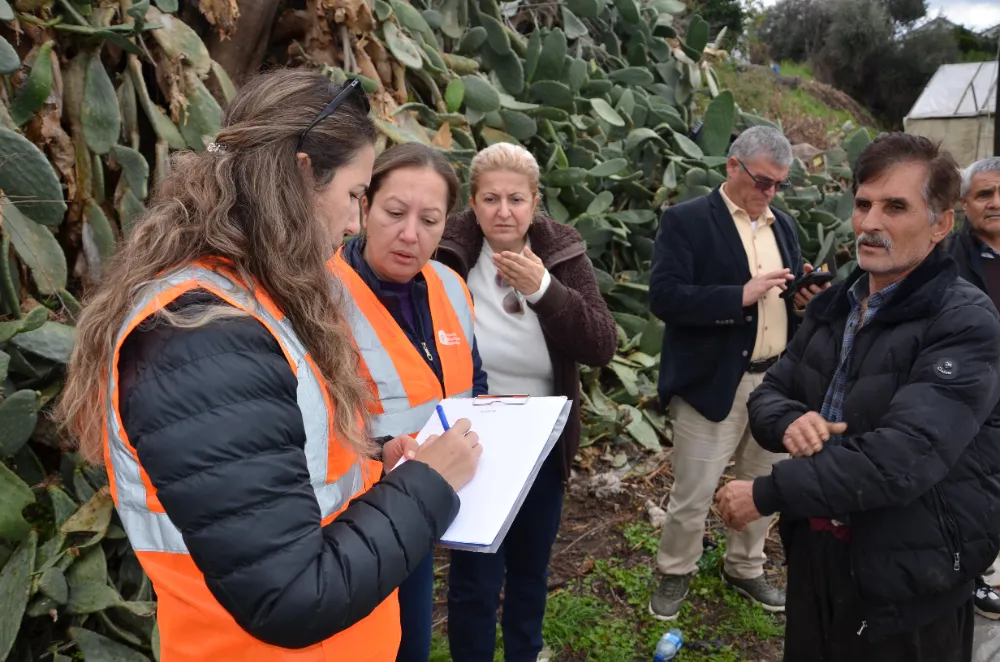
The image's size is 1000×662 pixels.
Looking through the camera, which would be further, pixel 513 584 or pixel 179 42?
pixel 179 42

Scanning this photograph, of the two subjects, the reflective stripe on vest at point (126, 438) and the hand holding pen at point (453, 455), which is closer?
the reflective stripe on vest at point (126, 438)

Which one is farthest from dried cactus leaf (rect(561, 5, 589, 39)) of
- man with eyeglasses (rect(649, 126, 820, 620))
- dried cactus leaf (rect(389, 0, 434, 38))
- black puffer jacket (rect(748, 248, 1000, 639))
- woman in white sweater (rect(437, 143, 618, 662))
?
black puffer jacket (rect(748, 248, 1000, 639))

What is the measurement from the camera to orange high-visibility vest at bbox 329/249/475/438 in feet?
5.89

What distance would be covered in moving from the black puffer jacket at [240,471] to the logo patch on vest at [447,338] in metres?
0.94

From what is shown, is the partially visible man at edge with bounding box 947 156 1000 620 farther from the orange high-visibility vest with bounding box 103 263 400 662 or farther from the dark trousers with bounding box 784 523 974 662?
Answer: the orange high-visibility vest with bounding box 103 263 400 662

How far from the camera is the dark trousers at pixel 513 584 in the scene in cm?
233

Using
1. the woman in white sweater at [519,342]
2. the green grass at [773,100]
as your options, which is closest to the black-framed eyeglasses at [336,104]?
the woman in white sweater at [519,342]

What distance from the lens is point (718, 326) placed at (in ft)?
9.75

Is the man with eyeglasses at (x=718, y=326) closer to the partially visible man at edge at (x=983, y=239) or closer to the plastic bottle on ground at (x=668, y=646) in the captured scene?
the plastic bottle on ground at (x=668, y=646)

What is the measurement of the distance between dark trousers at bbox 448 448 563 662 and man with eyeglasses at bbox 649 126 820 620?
0.83 meters

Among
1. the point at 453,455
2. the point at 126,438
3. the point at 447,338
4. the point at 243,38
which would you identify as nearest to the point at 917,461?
the point at 453,455

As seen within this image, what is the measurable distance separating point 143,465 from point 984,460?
177cm

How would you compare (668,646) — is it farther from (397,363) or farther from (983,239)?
(983,239)

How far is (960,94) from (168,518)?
17645 millimetres
